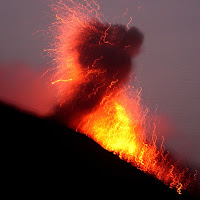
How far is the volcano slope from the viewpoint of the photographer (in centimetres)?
707

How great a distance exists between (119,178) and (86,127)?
1010 centimetres

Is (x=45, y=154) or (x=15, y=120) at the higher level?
(x=15, y=120)

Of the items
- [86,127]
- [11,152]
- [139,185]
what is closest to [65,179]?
[11,152]

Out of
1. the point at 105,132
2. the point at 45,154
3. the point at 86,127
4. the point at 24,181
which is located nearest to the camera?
the point at 24,181

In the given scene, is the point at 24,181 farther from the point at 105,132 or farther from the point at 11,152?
the point at 105,132

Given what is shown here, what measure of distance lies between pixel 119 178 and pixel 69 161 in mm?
2759

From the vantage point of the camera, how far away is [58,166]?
8641 mm

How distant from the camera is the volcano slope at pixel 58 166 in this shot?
23.2 ft

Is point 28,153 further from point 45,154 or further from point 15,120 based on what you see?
point 15,120

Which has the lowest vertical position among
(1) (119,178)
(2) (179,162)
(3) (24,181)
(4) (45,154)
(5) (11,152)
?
(3) (24,181)

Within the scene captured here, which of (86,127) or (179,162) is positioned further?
(179,162)

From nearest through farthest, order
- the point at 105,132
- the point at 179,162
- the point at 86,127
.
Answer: the point at 105,132 < the point at 86,127 < the point at 179,162

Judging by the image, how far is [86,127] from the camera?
20266mm

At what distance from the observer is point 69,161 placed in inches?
378
